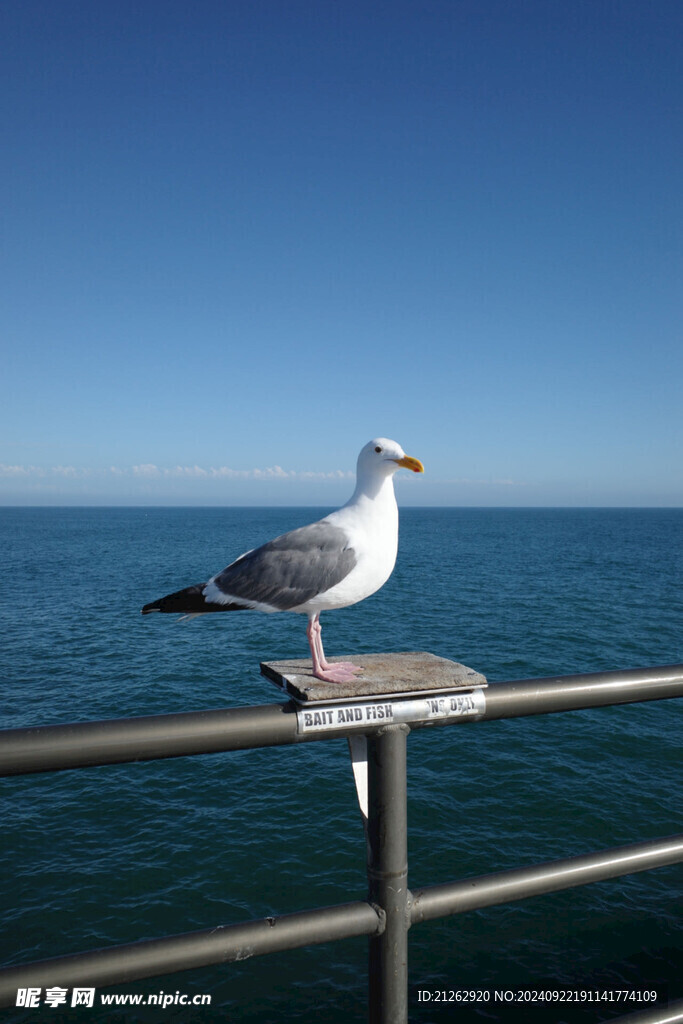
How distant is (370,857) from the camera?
1938 millimetres

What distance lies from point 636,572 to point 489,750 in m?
67.7

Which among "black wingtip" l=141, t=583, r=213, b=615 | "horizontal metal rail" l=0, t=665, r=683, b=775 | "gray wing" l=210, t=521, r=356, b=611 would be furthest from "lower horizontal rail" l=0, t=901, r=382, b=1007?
"black wingtip" l=141, t=583, r=213, b=615

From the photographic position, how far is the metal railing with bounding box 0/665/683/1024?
1604 mm

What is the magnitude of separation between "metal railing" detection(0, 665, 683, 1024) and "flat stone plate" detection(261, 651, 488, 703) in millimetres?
73

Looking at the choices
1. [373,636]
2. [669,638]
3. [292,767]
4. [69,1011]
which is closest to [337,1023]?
[69,1011]

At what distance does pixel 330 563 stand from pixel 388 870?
69.6 inches

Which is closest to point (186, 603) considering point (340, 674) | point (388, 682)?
point (340, 674)

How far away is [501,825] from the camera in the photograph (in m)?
22.5

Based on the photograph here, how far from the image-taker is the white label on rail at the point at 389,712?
1873 millimetres

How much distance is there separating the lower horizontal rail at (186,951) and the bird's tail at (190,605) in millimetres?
1813

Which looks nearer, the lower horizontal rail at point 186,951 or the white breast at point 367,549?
the lower horizontal rail at point 186,951

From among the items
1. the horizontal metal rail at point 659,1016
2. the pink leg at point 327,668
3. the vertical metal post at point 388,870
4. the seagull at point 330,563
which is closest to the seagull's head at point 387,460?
the seagull at point 330,563

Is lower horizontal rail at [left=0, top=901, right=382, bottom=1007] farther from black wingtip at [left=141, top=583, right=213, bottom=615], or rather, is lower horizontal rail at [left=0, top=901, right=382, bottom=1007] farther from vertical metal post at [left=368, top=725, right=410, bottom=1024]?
black wingtip at [left=141, top=583, right=213, bottom=615]

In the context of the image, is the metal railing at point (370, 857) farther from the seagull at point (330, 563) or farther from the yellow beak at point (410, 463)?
the yellow beak at point (410, 463)
